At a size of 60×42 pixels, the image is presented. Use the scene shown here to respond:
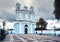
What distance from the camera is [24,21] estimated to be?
4791 cm

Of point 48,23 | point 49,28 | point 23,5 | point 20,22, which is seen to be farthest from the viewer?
point 20,22

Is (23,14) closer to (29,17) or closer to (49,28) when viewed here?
(29,17)

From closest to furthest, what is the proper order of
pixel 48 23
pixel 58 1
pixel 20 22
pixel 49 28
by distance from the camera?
pixel 58 1 → pixel 48 23 → pixel 49 28 → pixel 20 22

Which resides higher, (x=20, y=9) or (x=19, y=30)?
(x=20, y=9)

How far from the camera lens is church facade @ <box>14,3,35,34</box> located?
152 ft

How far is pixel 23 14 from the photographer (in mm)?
46969

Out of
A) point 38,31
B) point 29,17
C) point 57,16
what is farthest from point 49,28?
point 57,16

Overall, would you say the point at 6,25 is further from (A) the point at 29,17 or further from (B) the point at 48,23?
(B) the point at 48,23

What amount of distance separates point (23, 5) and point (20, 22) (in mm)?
4737

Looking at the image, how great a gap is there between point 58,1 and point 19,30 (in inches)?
1160

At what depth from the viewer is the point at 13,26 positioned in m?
46.9

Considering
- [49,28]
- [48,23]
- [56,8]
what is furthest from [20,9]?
[56,8]

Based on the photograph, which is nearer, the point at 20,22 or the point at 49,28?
the point at 49,28

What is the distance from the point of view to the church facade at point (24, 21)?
46438 millimetres
